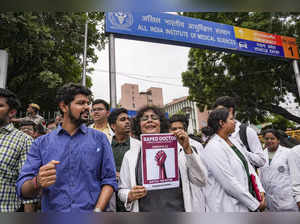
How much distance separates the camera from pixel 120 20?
23.8 ft

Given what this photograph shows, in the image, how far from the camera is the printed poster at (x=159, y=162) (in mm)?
1812

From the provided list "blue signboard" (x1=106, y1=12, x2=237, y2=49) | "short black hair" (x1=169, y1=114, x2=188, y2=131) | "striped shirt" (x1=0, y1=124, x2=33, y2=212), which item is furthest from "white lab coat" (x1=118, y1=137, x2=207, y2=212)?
"blue signboard" (x1=106, y1=12, x2=237, y2=49)

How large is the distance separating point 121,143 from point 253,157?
161 cm

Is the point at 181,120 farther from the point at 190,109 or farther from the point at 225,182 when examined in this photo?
the point at 190,109

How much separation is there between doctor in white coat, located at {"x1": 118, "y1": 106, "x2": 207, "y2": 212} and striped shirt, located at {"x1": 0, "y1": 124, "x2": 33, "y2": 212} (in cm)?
90

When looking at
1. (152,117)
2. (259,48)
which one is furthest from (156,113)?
(259,48)

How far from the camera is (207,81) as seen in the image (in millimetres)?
13734

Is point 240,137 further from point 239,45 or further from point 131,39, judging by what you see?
A: point 239,45

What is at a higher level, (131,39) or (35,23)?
(131,39)

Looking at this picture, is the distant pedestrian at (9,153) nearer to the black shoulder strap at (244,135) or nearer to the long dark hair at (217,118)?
the long dark hair at (217,118)

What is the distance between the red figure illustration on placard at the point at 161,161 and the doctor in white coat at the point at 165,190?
0.17 meters

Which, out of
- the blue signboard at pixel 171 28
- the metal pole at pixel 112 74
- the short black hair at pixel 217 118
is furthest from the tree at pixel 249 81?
the short black hair at pixel 217 118

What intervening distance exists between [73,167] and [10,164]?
0.70m

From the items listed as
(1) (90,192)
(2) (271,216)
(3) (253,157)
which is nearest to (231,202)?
(3) (253,157)
